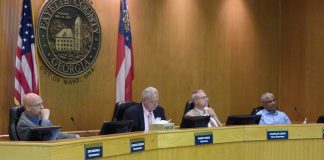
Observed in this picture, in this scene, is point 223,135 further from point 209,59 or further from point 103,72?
point 209,59

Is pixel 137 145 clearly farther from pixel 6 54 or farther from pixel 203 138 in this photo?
pixel 6 54

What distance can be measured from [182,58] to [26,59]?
306 cm

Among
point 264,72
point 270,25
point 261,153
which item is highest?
point 270,25

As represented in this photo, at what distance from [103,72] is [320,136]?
2955 mm

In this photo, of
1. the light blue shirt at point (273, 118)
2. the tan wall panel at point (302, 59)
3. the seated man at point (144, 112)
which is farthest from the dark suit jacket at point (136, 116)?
the tan wall panel at point (302, 59)

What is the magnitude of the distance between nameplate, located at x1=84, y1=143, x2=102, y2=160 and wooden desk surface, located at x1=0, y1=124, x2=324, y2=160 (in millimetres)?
22

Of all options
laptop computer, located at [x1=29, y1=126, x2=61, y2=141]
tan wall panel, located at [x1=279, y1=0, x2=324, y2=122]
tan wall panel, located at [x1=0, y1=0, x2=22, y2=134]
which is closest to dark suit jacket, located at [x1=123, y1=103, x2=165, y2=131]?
tan wall panel, located at [x1=0, y1=0, x2=22, y2=134]

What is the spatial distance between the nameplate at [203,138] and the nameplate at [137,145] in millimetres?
702

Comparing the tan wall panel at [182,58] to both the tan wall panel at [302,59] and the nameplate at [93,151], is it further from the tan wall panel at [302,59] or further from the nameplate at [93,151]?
the nameplate at [93,151]

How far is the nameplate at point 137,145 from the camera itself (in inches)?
166

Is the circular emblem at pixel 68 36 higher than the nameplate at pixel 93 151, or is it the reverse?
the circular emblem at pixel 68 36

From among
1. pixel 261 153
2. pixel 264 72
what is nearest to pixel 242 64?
pixel 264 72

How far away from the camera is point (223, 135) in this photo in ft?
16.8

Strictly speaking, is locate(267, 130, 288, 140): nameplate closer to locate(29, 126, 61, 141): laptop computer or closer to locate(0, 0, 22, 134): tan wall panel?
locate(29, 126, 61, 141): laptop computer
